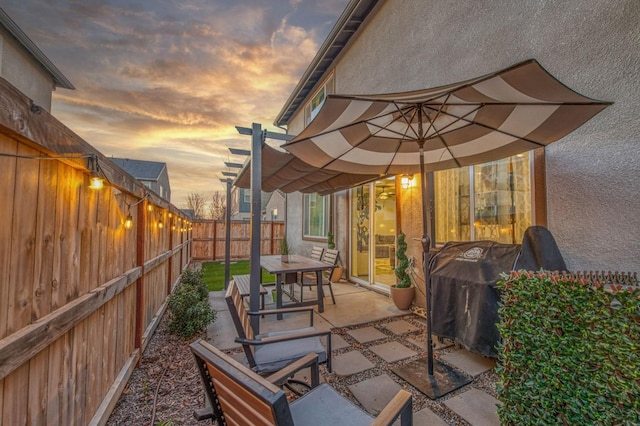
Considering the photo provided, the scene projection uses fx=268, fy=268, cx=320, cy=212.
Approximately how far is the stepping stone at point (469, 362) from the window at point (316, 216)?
559 centimetres

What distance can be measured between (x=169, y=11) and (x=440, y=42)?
5083mm

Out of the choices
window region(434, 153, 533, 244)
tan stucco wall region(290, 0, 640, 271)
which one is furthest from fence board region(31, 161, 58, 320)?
window region(434, 153, 533, 244)

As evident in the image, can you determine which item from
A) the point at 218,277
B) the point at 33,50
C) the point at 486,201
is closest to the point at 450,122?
the point at 486,201

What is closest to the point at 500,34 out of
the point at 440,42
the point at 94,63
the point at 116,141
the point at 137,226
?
the point at 440,42

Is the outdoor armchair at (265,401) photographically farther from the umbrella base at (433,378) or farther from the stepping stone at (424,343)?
the stepping stone at (424,343)

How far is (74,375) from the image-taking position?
5.63 ft

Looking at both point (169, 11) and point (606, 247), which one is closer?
point (606, 247)

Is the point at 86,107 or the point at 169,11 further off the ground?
the point at 169,11

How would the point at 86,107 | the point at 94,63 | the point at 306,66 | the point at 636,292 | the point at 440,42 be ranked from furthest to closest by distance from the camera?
the point at 306,66 → the point at 86,107 → the point at 94,63 → the point at 440,42 → the point at 636,292

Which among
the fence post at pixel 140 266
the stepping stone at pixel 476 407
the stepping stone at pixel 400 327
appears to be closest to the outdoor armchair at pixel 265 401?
the stepping stone at pixel 476 407

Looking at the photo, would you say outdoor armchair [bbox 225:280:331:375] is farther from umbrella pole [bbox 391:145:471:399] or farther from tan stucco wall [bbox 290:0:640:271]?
tan stucco wall [bbox 290:0:640:271]

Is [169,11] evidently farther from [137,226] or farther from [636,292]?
[636,292]

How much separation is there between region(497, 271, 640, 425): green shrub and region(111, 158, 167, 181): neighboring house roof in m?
23.4

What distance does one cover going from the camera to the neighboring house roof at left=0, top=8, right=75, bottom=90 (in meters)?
6.61
